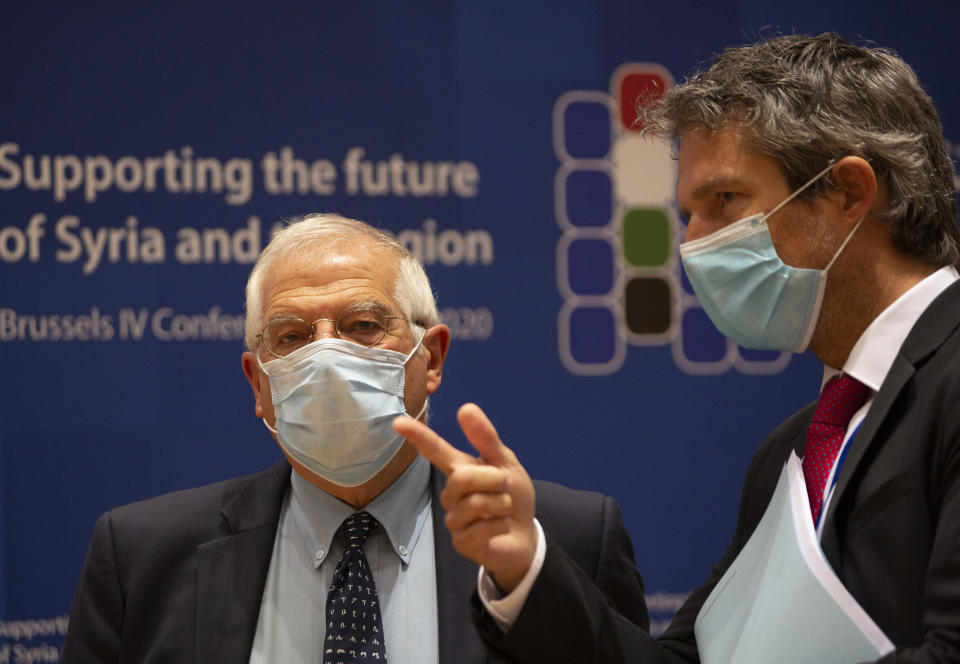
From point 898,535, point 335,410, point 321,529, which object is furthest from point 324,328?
point 898,535

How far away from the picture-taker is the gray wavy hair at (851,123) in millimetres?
1730

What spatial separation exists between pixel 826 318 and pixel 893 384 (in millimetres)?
220

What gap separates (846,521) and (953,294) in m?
0.40

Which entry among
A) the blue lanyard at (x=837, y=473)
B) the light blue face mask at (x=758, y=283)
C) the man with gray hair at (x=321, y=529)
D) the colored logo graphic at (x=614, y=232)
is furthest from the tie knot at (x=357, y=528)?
the colored logo graphic at (x=614, y=232)

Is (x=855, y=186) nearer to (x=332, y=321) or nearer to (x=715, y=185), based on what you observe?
(x=715, y=185)

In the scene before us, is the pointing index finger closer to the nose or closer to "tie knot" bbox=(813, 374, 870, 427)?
"tie knot" bbox=(813, 374, 870, 427)

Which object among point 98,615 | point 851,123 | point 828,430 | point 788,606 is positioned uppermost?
point 851,123

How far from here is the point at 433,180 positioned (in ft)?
11.8

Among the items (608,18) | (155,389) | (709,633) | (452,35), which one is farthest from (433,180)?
(709,633)

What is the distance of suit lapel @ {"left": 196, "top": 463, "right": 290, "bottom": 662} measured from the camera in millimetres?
2150

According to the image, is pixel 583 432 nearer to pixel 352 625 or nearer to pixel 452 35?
pixel 452 35

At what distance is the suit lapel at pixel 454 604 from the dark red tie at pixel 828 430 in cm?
74

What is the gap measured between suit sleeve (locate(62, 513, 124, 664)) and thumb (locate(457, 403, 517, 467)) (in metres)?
1.11

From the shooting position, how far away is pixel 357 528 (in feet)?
7.41
